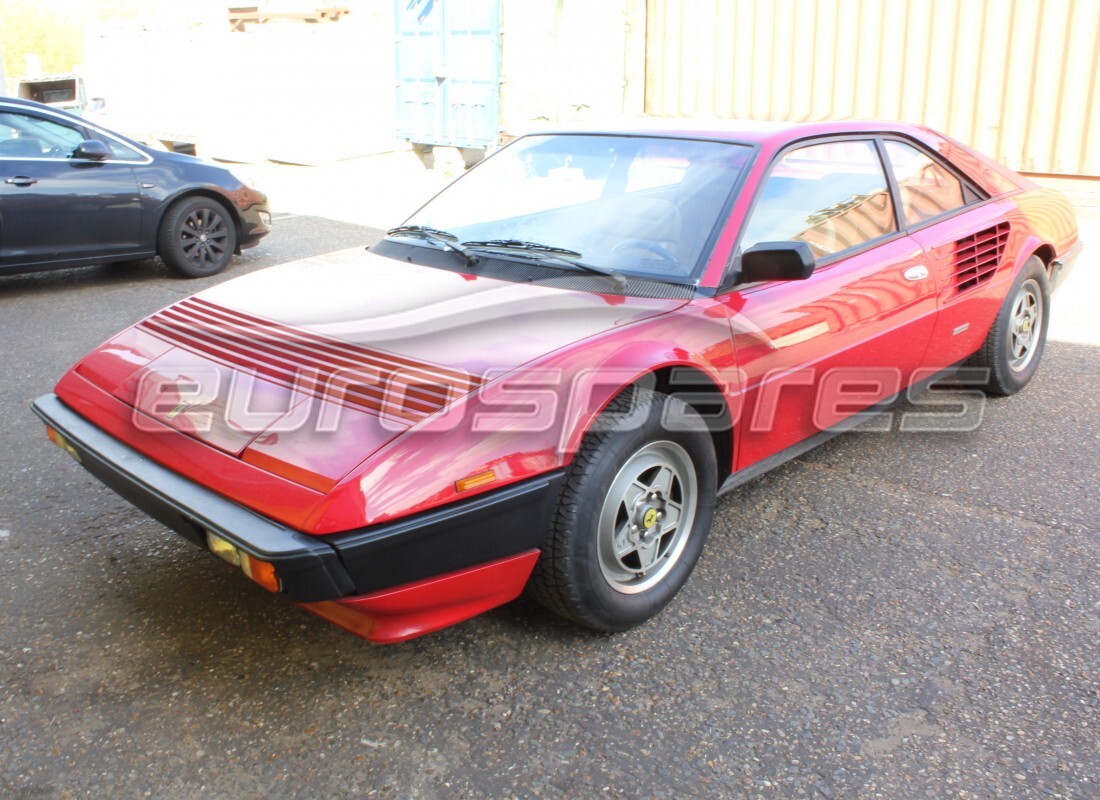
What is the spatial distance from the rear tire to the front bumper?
2.86 meters

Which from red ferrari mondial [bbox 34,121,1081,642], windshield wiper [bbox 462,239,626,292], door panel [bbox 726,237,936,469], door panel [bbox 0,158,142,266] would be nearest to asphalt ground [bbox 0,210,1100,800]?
red ferrari mondial [bbox 34,121,1081,642]

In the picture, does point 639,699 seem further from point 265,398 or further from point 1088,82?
point 1088,82

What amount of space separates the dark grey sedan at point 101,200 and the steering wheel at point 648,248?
510 cm

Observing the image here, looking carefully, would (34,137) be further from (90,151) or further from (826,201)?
(826,201)

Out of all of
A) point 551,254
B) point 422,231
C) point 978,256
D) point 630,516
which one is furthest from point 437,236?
point 978,256

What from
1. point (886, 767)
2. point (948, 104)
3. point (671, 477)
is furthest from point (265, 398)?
point (948, 104)

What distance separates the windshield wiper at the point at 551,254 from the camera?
9.58 feet

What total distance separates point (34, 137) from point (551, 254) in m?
5.26

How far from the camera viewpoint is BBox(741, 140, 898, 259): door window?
10.3 feet

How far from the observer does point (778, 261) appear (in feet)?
9.20

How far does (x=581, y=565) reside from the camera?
241cm

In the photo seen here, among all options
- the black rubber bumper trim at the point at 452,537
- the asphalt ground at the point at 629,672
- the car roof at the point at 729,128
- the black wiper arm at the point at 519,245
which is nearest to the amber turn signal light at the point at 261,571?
the black rubber bumper trim at the point at 452,537

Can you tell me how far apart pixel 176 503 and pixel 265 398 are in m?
0.34

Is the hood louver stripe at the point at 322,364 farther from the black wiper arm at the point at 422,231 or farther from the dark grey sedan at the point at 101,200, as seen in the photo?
the dark grey sedan at the point at 101,200
